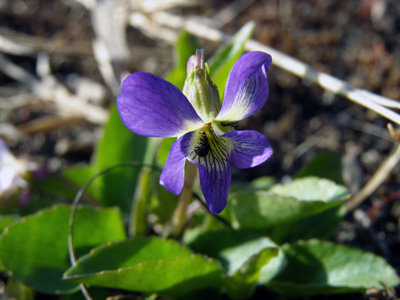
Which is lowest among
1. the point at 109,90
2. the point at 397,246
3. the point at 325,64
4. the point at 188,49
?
the point at 397,246

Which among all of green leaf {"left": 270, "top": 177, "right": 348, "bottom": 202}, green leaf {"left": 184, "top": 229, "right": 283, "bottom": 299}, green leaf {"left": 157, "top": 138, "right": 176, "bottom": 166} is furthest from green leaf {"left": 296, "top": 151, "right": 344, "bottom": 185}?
green leaf {"left": 157, "top": 138, "right": 176, "bottom": 166}

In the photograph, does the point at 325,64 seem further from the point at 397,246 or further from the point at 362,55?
the point at 397,246

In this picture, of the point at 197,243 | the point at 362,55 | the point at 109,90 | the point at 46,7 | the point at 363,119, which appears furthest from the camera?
the point at 46,7

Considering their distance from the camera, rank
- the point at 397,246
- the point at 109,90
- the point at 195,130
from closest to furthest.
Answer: the point at 195,130 < the point at 397,246 < the point at 109,90

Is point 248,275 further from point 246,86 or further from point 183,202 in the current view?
point 246,86

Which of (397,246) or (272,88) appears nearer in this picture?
(397,246)

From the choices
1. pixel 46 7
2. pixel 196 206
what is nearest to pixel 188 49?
pixel 196 206

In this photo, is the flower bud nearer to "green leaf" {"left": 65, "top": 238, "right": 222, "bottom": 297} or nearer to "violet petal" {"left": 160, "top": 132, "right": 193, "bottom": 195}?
"violet petal" {"left": 160, "top": 132, "right": 193, "bottom": 195}
